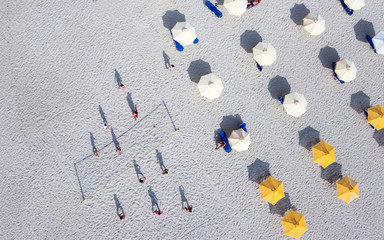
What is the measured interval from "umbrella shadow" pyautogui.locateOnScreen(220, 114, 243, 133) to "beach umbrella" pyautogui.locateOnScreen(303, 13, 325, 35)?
205 inches

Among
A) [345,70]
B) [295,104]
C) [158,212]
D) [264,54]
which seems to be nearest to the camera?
[158,212]

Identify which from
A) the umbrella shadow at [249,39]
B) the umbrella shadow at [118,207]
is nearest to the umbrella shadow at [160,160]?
the umbrella shadow at [118,207]

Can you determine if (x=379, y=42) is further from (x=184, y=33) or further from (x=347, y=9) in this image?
(x=184, y=33)

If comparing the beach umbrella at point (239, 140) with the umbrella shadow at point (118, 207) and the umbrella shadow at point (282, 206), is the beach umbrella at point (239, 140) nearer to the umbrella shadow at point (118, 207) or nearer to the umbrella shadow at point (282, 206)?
the umbrella shadow at point (282, 206)

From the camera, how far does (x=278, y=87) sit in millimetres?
11305

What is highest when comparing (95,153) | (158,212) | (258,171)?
(258,171)

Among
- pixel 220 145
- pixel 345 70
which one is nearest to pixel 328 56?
pixel 345 70

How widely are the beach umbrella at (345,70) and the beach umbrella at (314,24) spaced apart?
68.7 inches

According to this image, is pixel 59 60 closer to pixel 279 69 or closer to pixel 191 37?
pixel 191 37

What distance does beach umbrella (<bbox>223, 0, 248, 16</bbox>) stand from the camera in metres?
10.8

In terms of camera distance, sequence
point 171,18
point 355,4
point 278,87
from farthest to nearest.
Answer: point 355,4 < point 278,87 < point 171,18

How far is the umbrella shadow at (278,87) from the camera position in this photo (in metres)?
11.3

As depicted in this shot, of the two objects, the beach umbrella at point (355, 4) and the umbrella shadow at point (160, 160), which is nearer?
the umbrella shadow at point (160, 160)

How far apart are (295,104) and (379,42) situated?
5286mm
